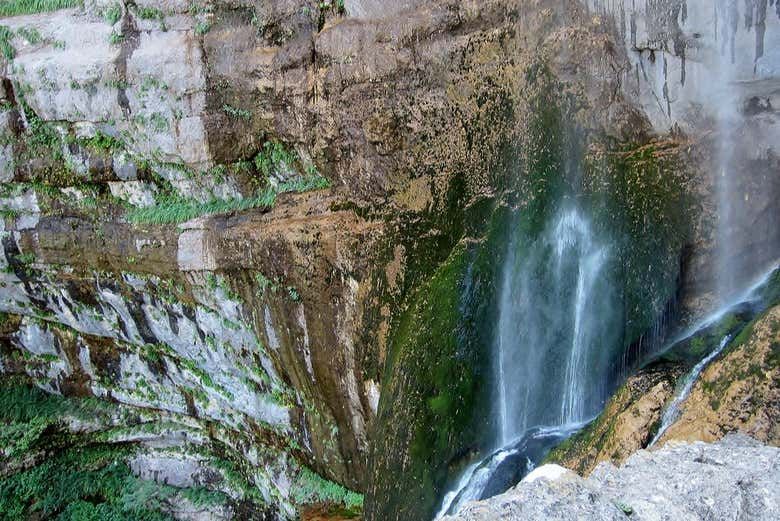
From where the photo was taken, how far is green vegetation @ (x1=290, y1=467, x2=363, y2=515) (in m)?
10.1

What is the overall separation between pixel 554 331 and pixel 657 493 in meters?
4.30

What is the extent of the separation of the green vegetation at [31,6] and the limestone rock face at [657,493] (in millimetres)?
8027

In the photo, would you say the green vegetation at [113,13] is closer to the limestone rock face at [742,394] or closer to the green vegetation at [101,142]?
the green vegetation at [101,142]

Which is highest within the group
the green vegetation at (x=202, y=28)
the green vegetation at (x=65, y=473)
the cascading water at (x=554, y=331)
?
the green vegetation at (x=202, y=28)

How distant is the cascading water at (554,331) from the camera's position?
8219 mm

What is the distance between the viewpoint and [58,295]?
1080 cm

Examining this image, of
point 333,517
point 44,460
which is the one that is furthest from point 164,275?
point 44,460

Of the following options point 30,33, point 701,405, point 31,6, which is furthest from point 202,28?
point 701,405

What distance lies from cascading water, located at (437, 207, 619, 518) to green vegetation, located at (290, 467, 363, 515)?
286 cm

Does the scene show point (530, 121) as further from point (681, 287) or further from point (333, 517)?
point (333, 517)

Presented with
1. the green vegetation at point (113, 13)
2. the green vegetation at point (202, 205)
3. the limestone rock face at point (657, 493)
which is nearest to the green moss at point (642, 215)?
the green vegetation at point (202, 205)

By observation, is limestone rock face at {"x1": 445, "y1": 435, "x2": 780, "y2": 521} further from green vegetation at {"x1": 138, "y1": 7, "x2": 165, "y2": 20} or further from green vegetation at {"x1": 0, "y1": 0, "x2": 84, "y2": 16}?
green vegetation at {"x1": 0, "y1": 0, "x2": 84, "y2": 16}

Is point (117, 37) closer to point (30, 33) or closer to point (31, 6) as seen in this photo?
point (30, 33)

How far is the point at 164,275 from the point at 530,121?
17.0ft
